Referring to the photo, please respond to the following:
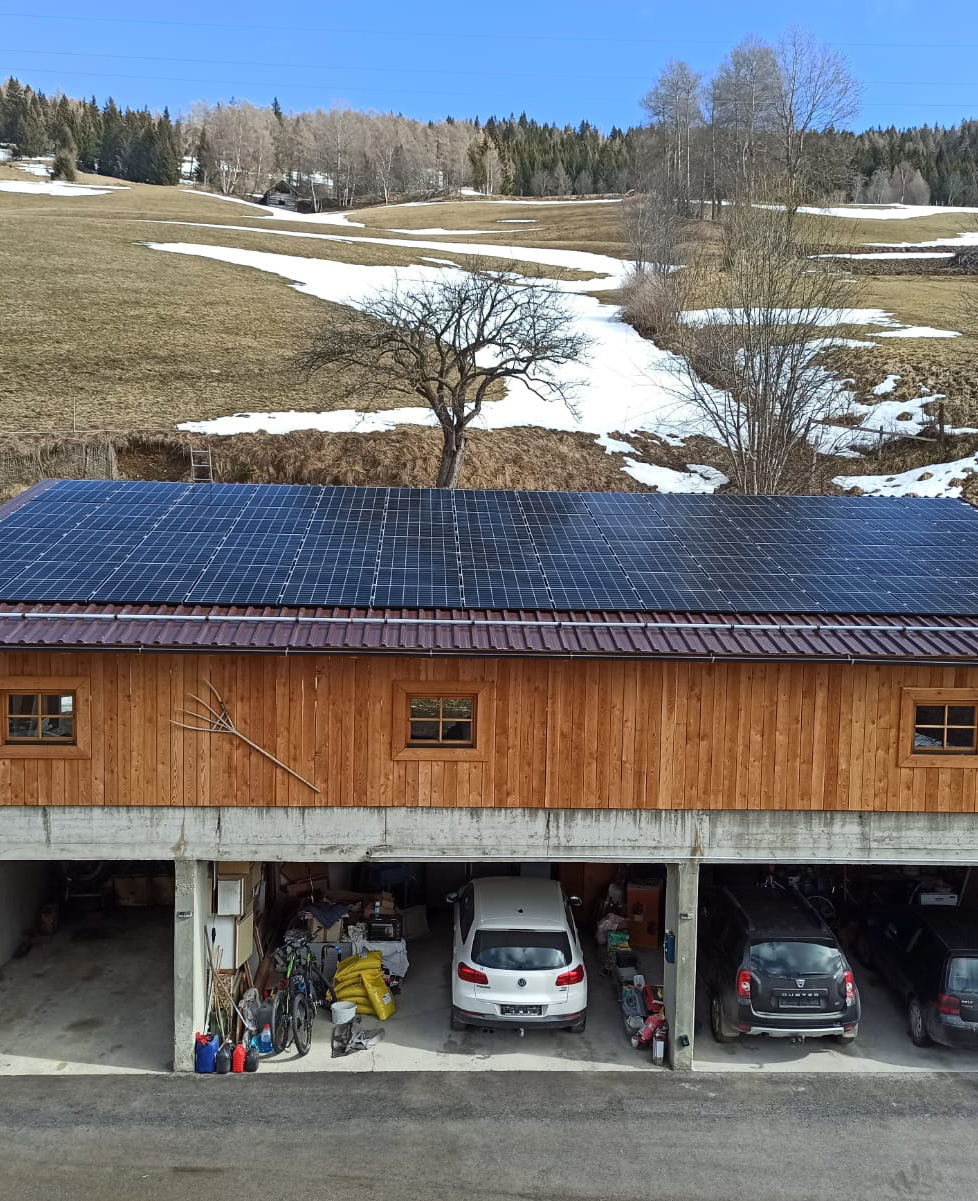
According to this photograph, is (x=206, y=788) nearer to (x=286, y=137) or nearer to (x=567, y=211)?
(x=567, y=211)

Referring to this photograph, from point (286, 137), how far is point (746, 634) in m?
175

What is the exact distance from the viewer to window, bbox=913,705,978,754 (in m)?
13.2

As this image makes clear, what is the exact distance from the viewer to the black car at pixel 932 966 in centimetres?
1352

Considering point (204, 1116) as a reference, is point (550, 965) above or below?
above

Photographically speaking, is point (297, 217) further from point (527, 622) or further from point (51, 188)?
point (527, 622)

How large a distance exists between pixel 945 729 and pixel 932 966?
346 centimetres

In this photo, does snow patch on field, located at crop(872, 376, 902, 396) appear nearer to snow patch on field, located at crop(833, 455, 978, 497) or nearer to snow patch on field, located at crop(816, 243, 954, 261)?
snow patch on field, located at crop(833, 455, 978, 497)

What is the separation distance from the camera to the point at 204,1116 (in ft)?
39.8

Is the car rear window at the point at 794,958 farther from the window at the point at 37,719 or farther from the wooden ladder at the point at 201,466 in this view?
the wooden ladder at the point at 201,466

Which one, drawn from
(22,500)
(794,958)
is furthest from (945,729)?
(22,500)

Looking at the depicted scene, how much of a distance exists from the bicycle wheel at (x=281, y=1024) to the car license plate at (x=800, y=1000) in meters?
6.56

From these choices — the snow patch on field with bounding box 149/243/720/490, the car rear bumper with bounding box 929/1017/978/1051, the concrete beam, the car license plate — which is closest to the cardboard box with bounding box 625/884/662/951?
the car license plate

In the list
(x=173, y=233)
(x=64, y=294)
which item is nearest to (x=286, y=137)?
(x=173, y=233)

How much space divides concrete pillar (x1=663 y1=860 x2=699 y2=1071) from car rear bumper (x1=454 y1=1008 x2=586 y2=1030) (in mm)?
1365
